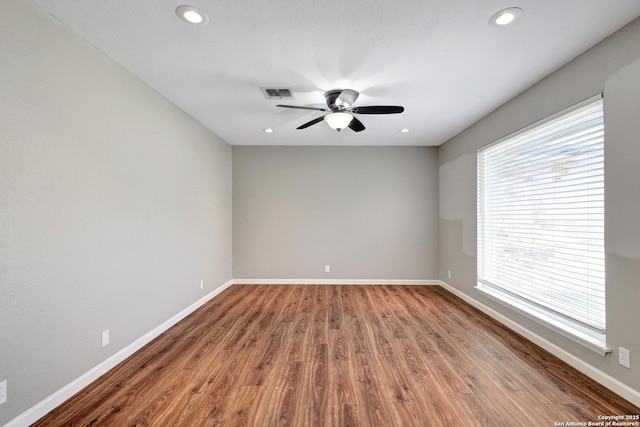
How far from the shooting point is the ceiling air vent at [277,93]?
108 inches

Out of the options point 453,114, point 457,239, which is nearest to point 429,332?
point 457,239

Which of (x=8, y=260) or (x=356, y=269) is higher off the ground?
(x=8, y=260)

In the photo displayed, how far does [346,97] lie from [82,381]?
3.15 metres

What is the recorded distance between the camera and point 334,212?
506cm

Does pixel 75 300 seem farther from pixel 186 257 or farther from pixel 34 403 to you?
pixel 186 257

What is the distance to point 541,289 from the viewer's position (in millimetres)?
2648

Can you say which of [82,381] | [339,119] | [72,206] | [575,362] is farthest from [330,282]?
[72,206]

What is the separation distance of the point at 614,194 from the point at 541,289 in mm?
1168

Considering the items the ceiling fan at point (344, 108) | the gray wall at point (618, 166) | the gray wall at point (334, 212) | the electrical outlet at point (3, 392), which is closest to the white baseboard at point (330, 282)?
the gray wall at point (334, 212)

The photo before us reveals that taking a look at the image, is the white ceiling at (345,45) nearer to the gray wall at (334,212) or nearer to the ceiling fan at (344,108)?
the ceiling fan at (344,108)

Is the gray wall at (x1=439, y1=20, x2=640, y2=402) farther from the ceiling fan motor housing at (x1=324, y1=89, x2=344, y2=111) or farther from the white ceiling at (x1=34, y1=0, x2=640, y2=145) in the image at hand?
the ceiling fan motor housing at (x1=324, y1=89, x2=344, y2=111)

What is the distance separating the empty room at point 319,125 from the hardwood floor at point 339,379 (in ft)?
0.07

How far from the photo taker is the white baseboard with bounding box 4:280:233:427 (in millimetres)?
1586

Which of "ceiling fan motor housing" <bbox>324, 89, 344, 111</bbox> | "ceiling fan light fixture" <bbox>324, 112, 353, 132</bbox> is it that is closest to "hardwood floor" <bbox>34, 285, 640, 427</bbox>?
"ceiling fan light fixture" <bbox>324, 112, 353, 132</bbox>
